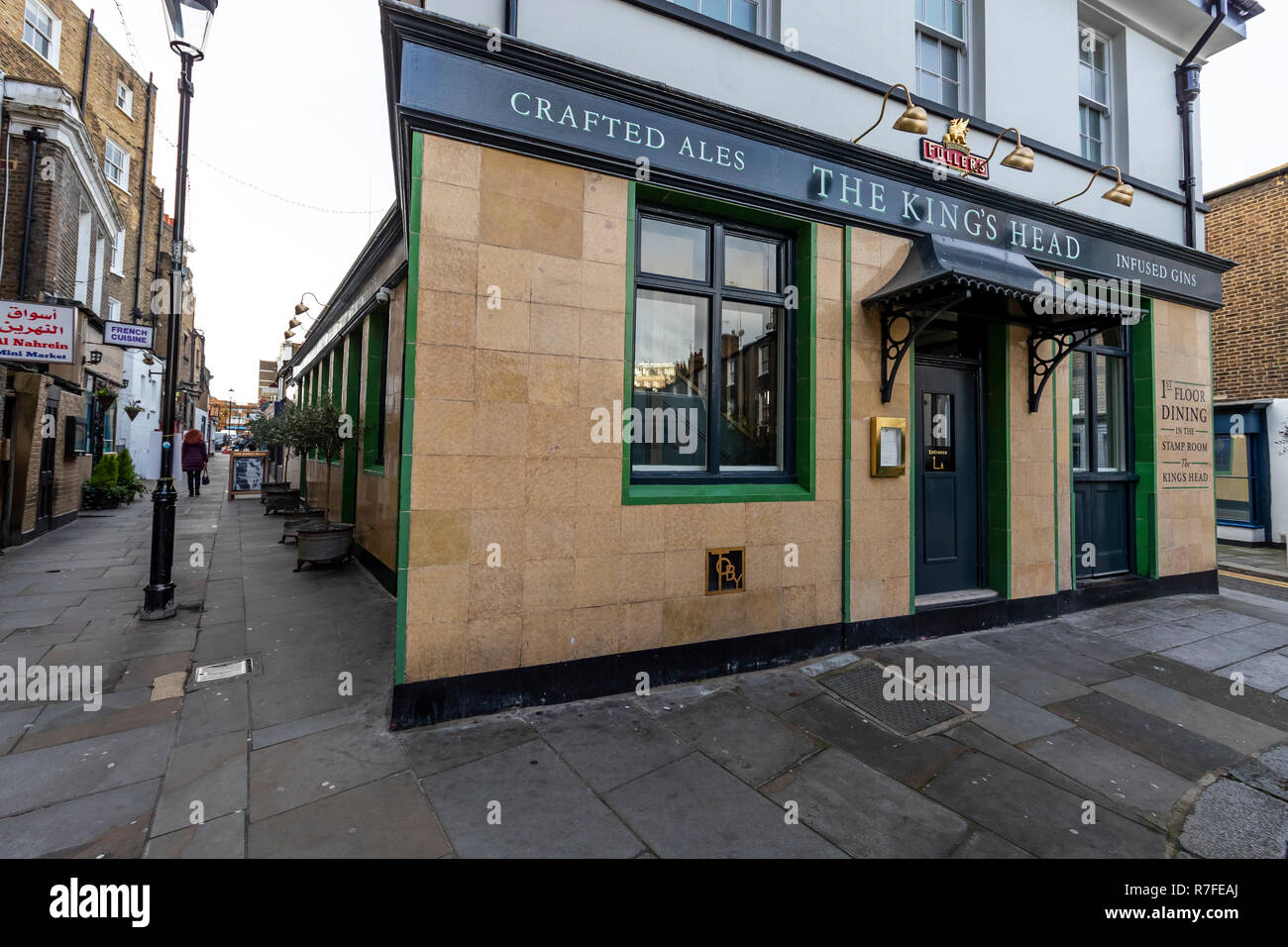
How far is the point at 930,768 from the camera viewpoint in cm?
366

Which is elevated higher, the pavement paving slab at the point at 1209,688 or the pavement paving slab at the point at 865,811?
the pavement paving slab at the point at 1209,688

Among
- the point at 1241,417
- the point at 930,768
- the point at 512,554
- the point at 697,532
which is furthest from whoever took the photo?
the point at 1241,417

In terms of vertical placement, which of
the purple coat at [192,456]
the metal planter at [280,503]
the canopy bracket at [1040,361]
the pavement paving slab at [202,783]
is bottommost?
the pavement paving slab at [202,783]

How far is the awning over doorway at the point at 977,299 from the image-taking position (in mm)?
5332

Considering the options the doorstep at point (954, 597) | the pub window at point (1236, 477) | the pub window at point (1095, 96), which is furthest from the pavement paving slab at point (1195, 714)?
the pub window at point (1236, 477)

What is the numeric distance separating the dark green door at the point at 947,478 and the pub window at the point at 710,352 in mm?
2114

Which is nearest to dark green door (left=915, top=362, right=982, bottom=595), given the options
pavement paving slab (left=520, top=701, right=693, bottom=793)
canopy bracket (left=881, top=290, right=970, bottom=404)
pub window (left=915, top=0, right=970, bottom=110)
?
canopy bracket (left=881, top=290, right=970, bottom=404)

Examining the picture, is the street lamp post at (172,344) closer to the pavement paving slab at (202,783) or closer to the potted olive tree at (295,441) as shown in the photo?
the potted olive tree at (295,441)

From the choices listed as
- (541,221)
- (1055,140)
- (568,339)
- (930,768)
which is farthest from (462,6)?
(1055,140)

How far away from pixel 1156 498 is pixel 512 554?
957 centimetres

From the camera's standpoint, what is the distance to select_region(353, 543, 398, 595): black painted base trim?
770cm

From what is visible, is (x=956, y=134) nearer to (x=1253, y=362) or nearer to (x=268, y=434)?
(x=268, y=434)
